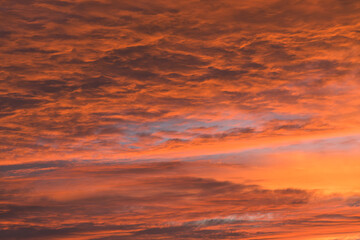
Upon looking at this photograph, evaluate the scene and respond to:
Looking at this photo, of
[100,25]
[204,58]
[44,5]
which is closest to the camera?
[44,5]

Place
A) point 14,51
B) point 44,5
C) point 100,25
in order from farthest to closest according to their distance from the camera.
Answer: point 14,51 → point 100,25 → point 44,5

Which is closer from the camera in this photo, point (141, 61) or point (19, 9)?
point (19, 9)

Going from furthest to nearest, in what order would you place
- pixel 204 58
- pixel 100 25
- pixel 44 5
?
pixel 204 58, pixel 100 25, pixel 44 5

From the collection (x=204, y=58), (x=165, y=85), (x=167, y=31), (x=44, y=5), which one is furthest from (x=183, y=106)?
(x=44, y=5)

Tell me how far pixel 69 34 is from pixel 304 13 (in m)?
3.43

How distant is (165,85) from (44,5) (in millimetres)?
2998

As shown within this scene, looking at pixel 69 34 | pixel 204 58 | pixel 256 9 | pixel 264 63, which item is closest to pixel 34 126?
pixel 69 34

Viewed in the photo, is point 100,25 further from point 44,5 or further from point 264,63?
point 264,63

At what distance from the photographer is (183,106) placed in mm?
9289

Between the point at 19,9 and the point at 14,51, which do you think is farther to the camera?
the point at 14,51

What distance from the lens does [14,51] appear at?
694 centimetres

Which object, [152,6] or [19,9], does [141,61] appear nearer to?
[152,6]

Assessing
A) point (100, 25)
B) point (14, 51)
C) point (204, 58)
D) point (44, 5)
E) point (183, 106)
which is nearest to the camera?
point (44, 5)

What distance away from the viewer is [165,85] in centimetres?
834
